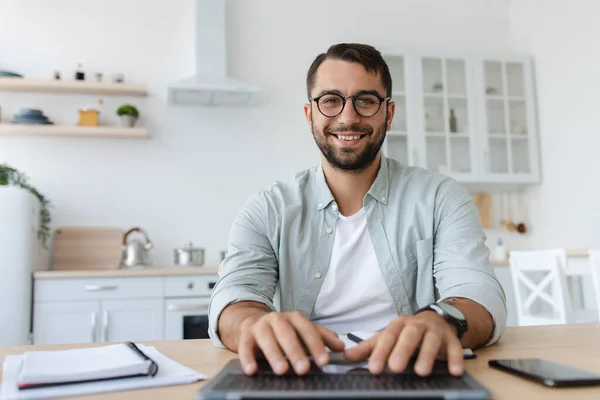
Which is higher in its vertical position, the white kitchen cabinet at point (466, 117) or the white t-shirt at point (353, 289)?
the white kitchen cabinet at point (466, 117)

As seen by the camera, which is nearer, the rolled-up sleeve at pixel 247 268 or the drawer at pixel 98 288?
the rolled-up sleeve at pixel 247 268

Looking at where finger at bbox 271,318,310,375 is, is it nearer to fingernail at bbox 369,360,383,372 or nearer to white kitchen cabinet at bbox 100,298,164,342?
fingernail at bbox 369,360,383,372

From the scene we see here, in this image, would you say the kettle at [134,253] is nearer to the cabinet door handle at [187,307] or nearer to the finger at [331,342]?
the cabinet door handle at [187,307]

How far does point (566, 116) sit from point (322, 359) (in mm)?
3667

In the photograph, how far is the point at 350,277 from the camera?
1359mm

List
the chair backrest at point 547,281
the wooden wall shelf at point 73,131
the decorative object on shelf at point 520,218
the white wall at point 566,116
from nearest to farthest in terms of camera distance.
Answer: the chair backrest at point 547,281
the wooden wall shelf at point 73,131
the white wall at point 566,116
the decorative object on shelf at point 520,218

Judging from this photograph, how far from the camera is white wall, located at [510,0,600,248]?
346cm

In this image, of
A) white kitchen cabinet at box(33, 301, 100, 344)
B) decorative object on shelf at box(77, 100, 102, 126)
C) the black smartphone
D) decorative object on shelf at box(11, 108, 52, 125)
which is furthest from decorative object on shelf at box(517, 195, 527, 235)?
the black smartphone

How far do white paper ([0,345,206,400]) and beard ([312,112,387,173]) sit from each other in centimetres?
76

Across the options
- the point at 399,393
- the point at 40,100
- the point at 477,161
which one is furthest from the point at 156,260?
the point at 399,393

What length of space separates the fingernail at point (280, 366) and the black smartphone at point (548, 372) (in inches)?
12.0

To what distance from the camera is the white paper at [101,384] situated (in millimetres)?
641

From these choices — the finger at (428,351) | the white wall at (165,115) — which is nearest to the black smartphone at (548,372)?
the finger at (428,351)

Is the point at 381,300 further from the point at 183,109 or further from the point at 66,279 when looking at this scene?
the point at 183,109
